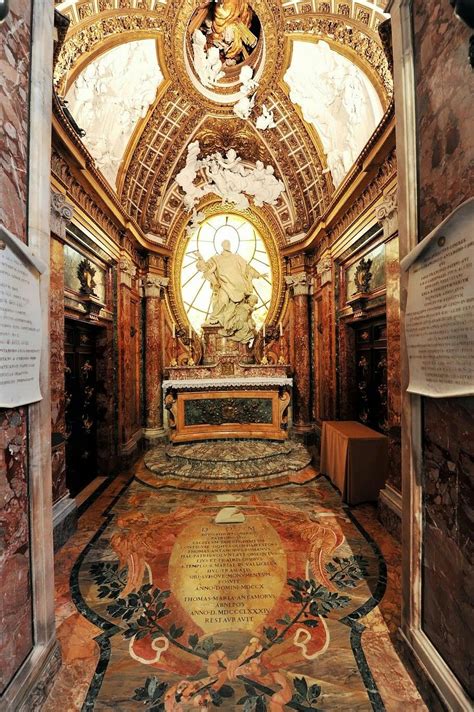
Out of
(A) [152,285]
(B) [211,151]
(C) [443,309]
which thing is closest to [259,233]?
(B) [211,151]

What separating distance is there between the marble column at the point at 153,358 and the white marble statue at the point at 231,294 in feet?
4.21

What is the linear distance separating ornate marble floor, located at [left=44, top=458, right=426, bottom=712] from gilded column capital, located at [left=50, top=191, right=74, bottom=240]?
3765mm

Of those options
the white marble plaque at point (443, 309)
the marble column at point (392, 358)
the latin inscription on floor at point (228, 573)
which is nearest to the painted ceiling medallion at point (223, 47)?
the marble column at point (392, 358)

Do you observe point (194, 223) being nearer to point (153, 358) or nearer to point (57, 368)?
point (153, 358)

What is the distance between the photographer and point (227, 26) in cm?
536

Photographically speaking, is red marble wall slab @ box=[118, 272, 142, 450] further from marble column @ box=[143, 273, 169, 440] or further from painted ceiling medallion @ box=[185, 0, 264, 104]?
painted ceiling medallion @ box=[185, 0, 264, 104]

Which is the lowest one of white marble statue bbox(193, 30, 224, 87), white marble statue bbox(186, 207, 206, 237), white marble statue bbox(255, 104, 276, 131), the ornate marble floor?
the ornate marble floor

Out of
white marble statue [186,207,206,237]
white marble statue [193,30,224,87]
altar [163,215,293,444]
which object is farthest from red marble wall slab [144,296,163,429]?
white marble statue [193,30,224,87]

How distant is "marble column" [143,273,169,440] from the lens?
7102 millimetres

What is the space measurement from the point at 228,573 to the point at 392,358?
3111 mm

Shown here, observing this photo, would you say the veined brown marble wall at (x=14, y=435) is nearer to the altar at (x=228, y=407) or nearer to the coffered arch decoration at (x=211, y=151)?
the coffered arch decoration at (x=211, y=151)

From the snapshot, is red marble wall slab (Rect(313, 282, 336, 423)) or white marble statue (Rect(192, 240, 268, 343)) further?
white marble statue (Rect(192, 240, 268, 343))

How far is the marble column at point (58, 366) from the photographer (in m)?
3.50

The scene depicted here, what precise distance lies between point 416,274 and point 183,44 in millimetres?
6159
